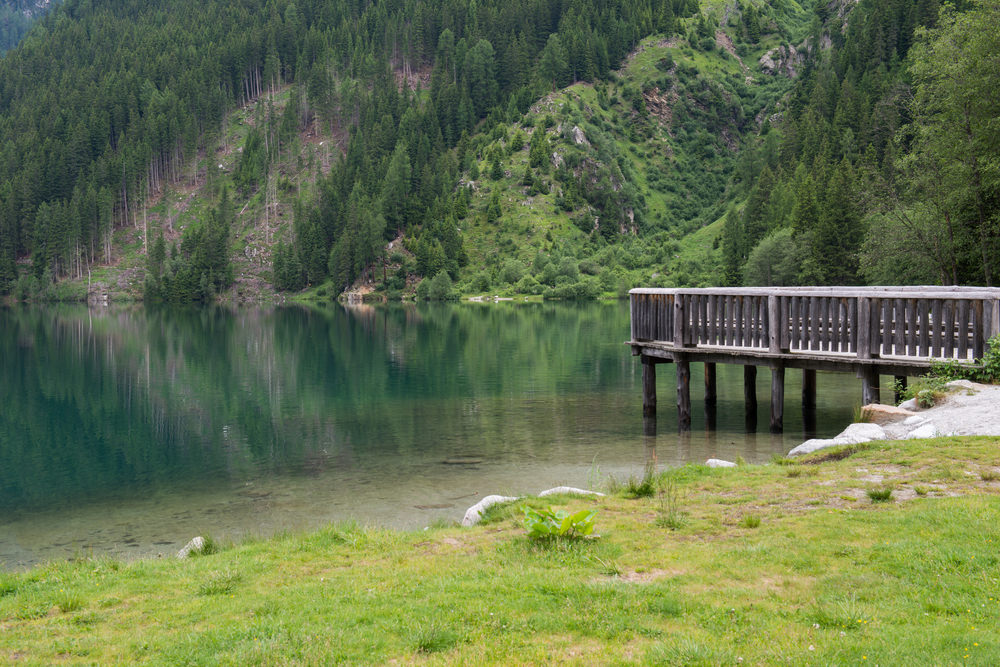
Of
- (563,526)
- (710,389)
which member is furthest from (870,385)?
(563,526)

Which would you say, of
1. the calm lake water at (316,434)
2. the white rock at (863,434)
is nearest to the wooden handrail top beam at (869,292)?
the calm lake water at (316,434)

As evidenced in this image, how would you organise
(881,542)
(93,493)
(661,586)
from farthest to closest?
(93,493)
(881,542)
(661,586)

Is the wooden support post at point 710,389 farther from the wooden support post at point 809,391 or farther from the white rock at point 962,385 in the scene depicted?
the white rock at point 962,385

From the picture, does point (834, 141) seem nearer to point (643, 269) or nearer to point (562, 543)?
point (643, 269)

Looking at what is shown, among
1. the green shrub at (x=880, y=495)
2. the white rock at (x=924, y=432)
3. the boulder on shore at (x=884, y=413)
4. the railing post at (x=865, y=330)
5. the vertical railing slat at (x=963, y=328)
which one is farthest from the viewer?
the railing post at (x=865, y=330)

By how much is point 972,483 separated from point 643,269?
15033cm

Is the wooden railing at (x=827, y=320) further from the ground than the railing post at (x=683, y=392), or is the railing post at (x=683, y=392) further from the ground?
the wooden railing at (x=827, y=320)

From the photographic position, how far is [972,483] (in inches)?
472

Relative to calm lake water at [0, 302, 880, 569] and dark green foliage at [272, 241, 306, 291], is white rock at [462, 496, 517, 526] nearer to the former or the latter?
calm lake water at [0, 302, 880, 569]

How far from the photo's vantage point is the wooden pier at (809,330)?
2156 centimetres

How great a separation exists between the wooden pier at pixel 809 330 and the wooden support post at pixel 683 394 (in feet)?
0.13

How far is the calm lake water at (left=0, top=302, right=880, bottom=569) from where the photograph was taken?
20906 millimetres

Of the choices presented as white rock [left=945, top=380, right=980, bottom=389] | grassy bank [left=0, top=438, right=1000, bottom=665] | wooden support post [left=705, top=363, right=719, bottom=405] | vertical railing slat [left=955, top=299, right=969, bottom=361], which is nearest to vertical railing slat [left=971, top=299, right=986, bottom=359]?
vertical railing slat [left=955, top=299, right=969, bottom=361]

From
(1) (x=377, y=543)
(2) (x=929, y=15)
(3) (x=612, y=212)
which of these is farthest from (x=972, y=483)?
(3) (x=612, y=212)
